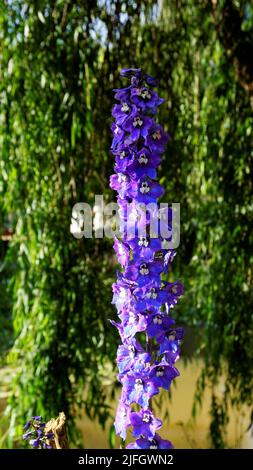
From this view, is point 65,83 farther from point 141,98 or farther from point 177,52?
point 141,98

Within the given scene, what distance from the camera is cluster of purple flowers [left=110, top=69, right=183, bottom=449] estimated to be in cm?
85

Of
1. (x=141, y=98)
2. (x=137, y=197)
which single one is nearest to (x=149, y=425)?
Answer: (x=137, y=197)

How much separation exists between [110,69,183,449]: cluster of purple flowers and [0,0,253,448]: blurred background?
41.0 inches

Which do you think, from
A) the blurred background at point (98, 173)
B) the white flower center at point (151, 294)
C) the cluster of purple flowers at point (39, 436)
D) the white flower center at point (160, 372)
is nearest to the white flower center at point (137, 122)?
the white flower center at point (151, 294)

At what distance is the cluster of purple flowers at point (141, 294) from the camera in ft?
2.81

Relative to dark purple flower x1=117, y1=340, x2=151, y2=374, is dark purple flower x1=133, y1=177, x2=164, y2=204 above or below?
above

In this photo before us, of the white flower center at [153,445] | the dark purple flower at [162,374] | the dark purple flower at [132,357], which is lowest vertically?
the white flower center at [153,445]

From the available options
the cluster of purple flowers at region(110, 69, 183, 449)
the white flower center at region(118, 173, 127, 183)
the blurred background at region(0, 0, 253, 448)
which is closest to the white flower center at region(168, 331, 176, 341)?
the cluster of purple flowers at region(110, 69, 183, 449)

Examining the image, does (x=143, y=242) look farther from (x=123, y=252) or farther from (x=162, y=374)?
(x=162, y=374)

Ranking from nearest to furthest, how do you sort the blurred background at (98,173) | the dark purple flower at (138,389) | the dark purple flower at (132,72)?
1. the dark purple flower at (138,389)
2. the dark purple flower at (132,72)
3. the blurred background at (98,173)

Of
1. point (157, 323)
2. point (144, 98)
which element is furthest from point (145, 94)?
point (157, 323)

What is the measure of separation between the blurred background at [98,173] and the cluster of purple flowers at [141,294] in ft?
3.41

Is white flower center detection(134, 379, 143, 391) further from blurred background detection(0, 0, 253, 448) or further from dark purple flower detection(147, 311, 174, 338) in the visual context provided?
blurred background detection(0, 0, 253, 448)

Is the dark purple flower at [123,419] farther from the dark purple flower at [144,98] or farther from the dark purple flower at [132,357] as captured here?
the dark purple flower at [144,98]
